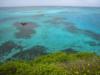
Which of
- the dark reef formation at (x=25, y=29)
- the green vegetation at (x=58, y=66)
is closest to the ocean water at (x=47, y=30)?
the dark reef formation at (x=25, y=29)

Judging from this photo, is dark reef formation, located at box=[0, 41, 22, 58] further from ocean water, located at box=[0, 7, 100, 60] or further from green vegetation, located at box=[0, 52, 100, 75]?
green vegetation, located at box=[0, 52, 100, 75]

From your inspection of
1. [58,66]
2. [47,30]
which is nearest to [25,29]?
[47,30]

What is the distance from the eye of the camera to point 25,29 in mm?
4281

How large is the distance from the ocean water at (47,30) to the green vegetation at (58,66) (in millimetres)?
162

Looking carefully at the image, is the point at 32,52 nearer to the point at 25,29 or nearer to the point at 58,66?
the point at 25,29

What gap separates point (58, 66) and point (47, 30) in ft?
3.38

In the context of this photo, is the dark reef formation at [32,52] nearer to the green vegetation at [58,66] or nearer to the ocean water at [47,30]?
the ocean water at [47,30]

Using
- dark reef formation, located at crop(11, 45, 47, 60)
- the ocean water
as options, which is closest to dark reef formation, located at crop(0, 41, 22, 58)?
the ocean water

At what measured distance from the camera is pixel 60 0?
4.46 meters

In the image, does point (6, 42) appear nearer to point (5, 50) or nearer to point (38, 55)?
point (5, 50)

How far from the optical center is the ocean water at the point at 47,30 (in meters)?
4.11

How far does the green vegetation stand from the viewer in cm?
311

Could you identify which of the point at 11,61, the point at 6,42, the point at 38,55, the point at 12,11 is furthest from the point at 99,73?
the point at 12,11

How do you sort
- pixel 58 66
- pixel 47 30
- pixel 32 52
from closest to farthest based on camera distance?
pixel 58 66
pixel 32 52
pixel 47 30
